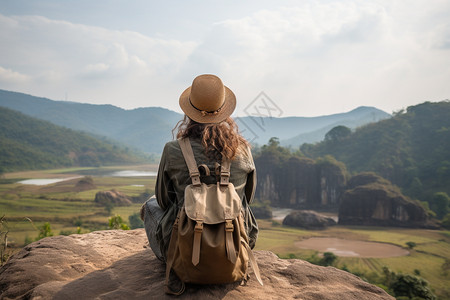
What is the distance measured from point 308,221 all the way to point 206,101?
133 feet

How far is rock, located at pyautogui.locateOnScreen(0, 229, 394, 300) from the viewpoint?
91.4 inches

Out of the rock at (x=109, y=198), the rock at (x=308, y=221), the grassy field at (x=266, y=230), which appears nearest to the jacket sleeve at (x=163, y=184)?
the grassy field at (x=266, y=230)

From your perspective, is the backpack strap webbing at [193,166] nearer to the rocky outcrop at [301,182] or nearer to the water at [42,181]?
the rocky outcrop at [301,182]

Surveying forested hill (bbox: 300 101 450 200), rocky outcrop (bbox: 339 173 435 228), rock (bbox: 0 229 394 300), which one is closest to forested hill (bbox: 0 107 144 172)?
forested hill (bbox: 300 101 450 200)

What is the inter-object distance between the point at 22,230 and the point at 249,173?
1514 inches

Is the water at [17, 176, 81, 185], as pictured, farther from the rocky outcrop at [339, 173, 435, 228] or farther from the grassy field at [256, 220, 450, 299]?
the rocky outcrop at [339, 173, 435, 228]

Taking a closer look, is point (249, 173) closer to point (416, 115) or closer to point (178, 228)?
point (178, 228)

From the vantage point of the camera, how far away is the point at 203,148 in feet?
7.32

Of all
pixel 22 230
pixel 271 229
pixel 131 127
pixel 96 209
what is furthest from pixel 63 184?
pixel 131 127

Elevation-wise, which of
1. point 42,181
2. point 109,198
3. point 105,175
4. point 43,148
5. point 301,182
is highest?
point 43,148

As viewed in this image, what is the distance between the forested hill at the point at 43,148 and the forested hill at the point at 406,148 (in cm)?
4874

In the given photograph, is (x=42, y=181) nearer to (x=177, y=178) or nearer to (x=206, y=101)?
(x=177, y=178)

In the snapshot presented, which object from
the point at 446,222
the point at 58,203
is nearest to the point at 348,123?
the point at 446,222

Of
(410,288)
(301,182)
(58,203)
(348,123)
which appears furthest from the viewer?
(348,123)
